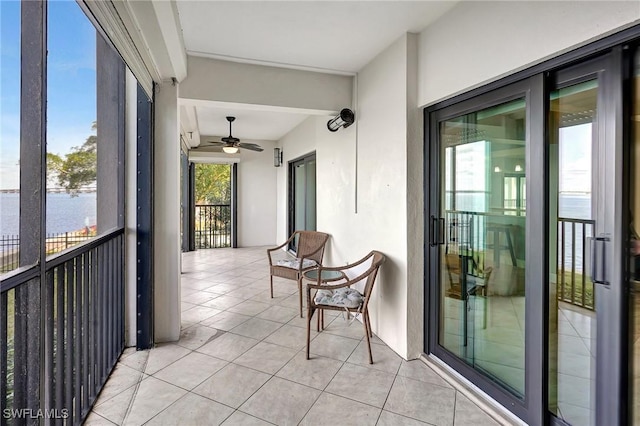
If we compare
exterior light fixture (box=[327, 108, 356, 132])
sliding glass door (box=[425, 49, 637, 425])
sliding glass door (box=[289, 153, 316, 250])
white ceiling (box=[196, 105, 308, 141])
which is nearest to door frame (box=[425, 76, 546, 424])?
sliding glass door (box=[425, 49, 637, 425])

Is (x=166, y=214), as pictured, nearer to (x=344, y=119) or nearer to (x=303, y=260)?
(x=303, y=260)

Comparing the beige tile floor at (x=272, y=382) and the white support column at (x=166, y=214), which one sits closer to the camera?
the beige tile floor at (x=272, y=382)

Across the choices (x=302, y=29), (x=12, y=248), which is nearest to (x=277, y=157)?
(x=302, y=29)

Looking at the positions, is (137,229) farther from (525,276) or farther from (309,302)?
(525,276)

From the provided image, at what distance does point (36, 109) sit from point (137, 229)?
152 centimetres

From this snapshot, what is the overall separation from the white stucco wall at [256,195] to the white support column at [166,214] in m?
4.62

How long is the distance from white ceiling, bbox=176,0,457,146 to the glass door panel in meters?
0.80

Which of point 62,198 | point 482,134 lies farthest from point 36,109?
point 482,134

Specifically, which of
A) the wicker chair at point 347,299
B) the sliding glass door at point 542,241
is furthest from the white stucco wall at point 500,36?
the wicker chair at point 347,299

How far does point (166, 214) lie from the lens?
8.98 ft

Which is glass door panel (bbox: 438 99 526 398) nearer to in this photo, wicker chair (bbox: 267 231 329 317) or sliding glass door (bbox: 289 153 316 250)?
wicker chair (bbox: 267 231 329 317)

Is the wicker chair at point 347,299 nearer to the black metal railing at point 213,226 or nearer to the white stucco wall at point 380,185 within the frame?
the white stucco wall at point 380,185

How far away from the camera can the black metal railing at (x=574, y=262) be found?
1498mm

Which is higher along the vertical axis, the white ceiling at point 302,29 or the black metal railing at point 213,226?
the white ceiling at point 302,29
